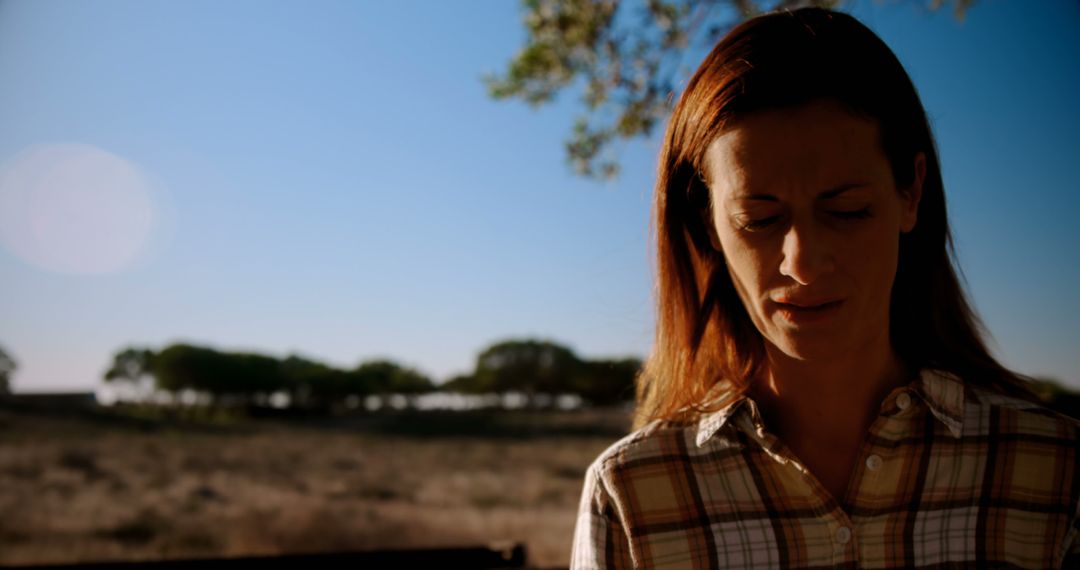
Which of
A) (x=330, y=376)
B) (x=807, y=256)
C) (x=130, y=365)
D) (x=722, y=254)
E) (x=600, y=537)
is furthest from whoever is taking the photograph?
(x=330, y=376)

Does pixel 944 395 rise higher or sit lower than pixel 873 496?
higher

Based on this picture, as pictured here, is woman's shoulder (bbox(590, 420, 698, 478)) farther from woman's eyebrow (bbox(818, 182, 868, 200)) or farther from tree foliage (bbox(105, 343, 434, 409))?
tree foliage (bbox(105, 343, 434, 409))

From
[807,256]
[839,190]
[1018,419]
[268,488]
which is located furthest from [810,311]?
[268,488]

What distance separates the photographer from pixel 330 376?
32.1 metres

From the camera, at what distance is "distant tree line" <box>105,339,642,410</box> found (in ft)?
94.0

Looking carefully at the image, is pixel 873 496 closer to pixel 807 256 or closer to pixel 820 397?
pixel 820 397

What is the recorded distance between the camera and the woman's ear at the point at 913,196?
4.27ft

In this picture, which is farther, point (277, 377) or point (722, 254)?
point (277, 377)

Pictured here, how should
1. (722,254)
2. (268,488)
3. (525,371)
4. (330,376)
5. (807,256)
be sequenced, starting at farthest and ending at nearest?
(330,376) → (525,371) → (268,488) → (722,254) → (807,256)

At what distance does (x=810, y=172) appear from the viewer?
3.82 feet

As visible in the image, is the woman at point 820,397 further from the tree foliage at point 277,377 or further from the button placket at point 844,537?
the tree foliage at point 277,377

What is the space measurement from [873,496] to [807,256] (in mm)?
449

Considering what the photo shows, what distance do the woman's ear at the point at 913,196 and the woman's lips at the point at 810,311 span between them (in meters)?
0.25

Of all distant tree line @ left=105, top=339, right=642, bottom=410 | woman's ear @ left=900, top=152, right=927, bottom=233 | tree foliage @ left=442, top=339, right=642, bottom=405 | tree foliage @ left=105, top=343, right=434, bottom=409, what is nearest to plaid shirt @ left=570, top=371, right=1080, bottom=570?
woman's ear @ left=900, top=152, right=927, bottom=233
